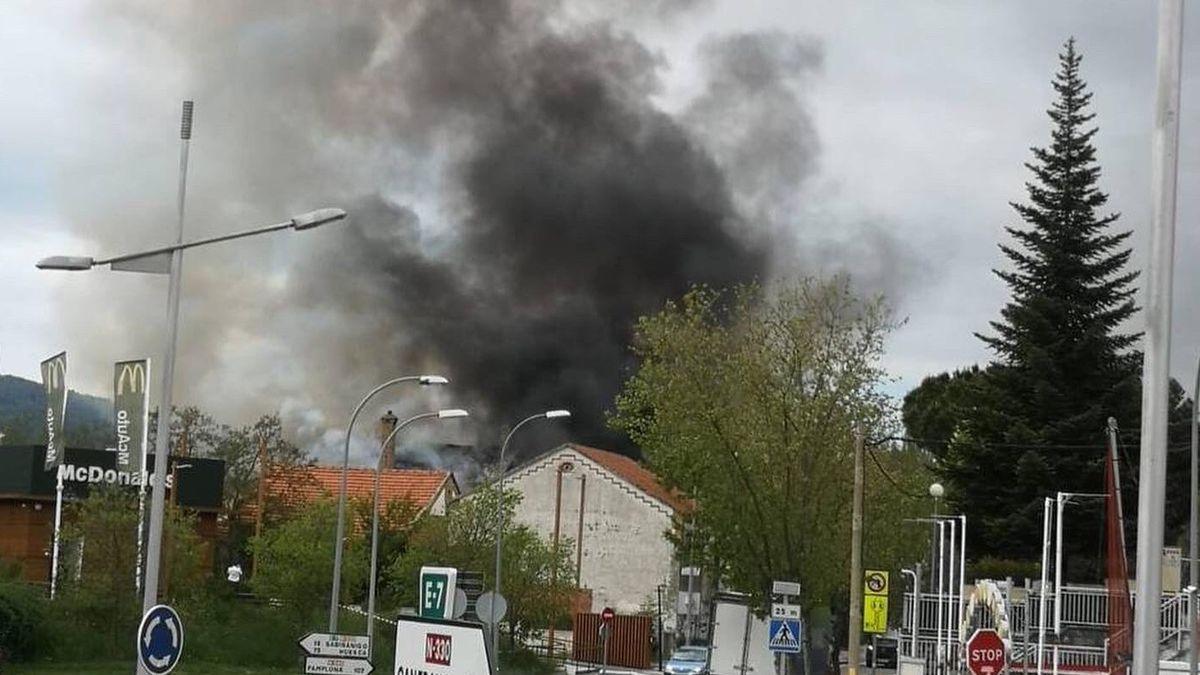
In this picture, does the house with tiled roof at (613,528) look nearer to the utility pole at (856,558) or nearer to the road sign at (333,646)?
the utility pole at (856,558)

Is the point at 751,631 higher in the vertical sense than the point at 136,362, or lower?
lower

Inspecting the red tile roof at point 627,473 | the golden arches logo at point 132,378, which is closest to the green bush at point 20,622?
the golden arches logo at point 132,378

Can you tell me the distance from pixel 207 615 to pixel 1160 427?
41622 millimetres

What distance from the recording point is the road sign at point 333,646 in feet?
67.5

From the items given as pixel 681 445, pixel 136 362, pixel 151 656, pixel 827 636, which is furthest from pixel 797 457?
pixel 151 656

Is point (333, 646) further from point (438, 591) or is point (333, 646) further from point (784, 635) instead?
point (784, 635)

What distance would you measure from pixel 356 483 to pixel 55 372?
33.6 meters

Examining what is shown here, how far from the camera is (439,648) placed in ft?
29.1

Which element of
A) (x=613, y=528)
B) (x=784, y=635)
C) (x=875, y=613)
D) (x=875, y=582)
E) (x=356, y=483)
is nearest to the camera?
(x=784, y=635)

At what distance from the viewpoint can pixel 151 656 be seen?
Result: 57.3 ft

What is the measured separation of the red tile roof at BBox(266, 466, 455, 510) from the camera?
251ft

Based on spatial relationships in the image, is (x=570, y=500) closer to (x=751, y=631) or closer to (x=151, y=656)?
(x=751, y=631)

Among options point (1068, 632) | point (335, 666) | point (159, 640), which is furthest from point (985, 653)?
point (1068, 632)

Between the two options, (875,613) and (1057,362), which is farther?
(1057,362)
